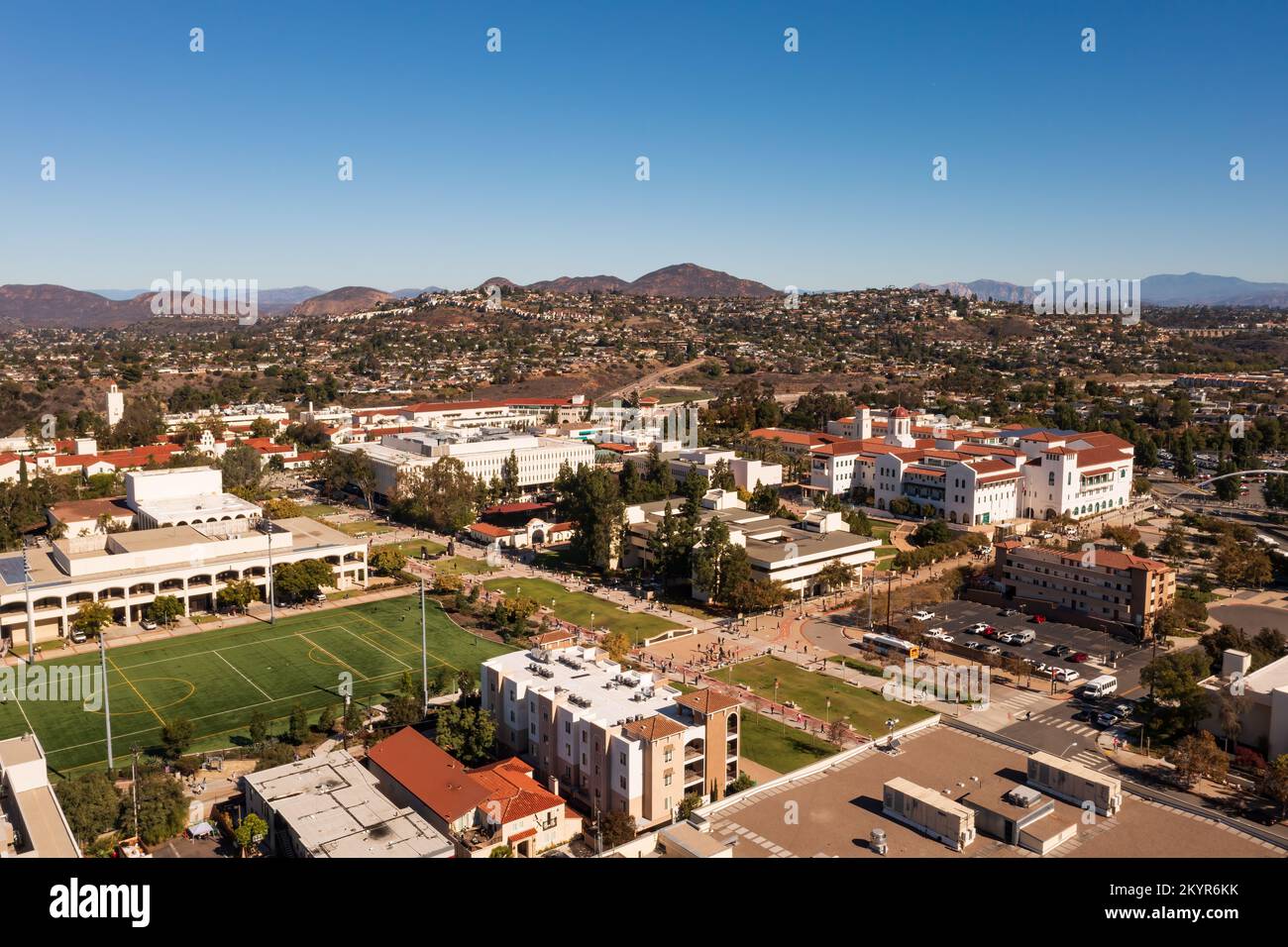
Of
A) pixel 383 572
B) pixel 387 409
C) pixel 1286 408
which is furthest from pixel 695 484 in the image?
pixel 1286 408

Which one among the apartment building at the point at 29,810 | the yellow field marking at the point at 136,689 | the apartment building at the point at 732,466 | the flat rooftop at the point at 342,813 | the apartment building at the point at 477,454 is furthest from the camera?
the apartment building at the point at 477,454

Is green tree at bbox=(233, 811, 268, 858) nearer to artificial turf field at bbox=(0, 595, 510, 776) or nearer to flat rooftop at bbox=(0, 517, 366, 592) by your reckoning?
artificial turf field at bbox=(0, 595, 510, 776)

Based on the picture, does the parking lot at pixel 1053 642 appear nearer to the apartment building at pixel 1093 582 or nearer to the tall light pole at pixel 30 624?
the apartment building at pixel 1093 582

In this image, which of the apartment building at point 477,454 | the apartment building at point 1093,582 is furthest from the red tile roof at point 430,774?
the apartment building at point 477,454

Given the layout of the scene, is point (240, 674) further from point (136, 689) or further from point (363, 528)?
point (363, 528)

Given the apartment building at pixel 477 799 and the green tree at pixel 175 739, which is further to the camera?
the green tree at pixel 175 739

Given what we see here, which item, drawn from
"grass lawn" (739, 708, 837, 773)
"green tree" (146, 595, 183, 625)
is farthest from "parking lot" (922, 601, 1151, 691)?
"green tree" (146, 595, 183, 625)
